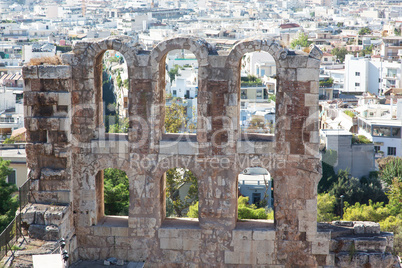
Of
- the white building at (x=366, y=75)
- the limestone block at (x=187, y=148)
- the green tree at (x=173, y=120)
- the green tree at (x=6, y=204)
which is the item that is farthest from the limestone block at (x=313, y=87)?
the white building at (x=366, y=75)

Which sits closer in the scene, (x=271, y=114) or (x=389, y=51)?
(x=271, y=114)

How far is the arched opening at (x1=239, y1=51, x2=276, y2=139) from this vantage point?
158 feet

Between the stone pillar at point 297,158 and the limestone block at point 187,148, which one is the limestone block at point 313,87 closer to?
the stone pillar at point 297,158

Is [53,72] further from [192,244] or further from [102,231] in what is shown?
[192,244]

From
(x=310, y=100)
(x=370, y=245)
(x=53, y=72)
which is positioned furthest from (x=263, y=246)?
(x=53, y=72)

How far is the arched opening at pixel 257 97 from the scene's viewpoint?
4828 cm

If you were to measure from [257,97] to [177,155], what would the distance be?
52461mm

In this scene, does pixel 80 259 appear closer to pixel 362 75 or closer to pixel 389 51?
pixel 362 75

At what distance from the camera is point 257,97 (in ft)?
221

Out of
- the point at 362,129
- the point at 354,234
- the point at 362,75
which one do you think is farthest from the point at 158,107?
the point at 362,75

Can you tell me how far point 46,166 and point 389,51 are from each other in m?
96.1

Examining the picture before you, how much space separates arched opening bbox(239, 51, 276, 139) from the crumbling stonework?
477 inches

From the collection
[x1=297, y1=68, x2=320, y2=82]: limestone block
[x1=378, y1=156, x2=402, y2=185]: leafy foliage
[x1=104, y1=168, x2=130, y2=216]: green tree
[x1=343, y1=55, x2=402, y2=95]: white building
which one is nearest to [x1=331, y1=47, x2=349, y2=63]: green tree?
[x1=343, y1=55, x2=402, y2=95]: white building

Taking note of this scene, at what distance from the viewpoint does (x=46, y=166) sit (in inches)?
615
